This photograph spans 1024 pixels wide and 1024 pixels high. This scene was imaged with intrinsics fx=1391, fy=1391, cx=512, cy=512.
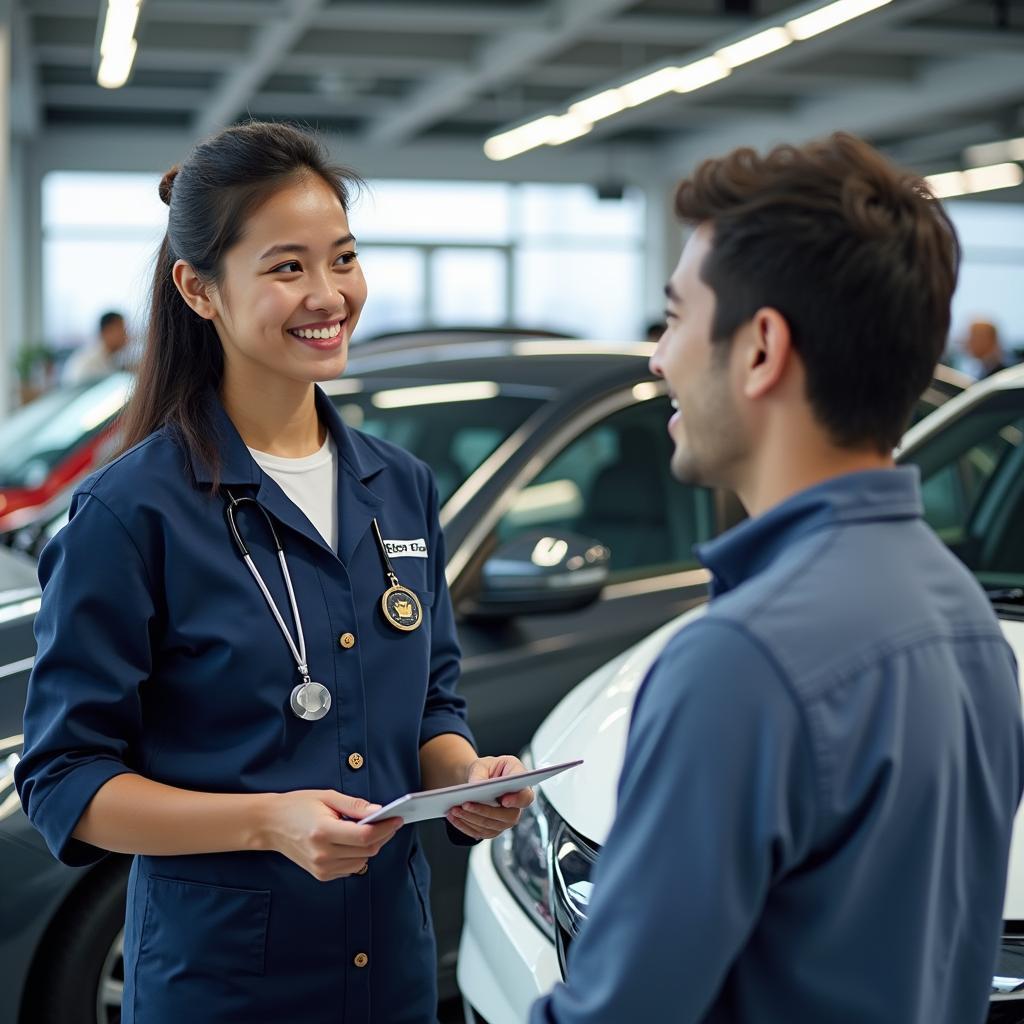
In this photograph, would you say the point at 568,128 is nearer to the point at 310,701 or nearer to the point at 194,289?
the point at 194,289

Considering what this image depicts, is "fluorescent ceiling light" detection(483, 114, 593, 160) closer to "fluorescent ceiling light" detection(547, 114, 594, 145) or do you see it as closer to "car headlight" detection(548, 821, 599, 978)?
"fluorescent ceiling light" detection(547, 114, 594, 145)

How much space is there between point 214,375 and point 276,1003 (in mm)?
753

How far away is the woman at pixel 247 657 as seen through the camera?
4.93ft

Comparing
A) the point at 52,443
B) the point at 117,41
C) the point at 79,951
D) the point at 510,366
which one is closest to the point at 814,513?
the point at 79,951

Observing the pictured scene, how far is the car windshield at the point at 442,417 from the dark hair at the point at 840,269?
6.89ft

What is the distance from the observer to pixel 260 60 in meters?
11.4

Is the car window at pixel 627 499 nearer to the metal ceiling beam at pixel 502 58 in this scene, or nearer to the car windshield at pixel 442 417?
the car windshield at pixel 442 417

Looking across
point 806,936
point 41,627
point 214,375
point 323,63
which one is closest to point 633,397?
point 214,375

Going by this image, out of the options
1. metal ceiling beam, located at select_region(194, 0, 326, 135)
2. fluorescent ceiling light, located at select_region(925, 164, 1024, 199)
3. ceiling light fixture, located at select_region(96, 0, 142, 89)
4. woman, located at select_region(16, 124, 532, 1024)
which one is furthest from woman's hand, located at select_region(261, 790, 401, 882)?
fluorescent ceiling light, located at select_region(925, 164, 1024, 199)

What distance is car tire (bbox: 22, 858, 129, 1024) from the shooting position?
2.45m

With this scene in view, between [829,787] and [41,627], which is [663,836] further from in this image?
[41,627]

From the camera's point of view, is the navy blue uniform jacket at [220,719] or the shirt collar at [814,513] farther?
the navy blue uniform jacket at [220,719]

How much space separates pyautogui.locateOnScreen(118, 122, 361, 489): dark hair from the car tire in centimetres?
108

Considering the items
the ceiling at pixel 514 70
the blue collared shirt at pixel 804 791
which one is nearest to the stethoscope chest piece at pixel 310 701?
the blue collared shirt at pixel 804 791
